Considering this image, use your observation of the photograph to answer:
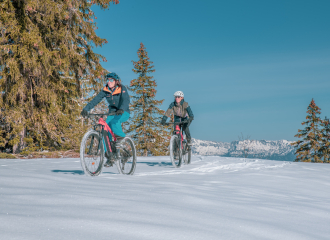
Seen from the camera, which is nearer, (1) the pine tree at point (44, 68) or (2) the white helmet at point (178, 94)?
(2) the white helmet at point (178, 94)

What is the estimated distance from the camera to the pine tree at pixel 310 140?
2873 cm

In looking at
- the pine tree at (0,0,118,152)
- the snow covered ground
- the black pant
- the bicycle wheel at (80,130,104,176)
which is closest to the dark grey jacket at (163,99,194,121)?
the black pant

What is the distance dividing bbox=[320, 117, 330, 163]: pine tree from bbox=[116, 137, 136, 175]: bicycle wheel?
2940 cm

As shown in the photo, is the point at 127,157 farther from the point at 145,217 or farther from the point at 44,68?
the point at 44,68

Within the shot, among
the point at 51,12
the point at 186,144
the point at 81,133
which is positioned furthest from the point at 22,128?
the point at 186,144

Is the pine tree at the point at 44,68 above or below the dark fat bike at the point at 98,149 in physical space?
above

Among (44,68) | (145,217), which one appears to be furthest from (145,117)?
(145,217)

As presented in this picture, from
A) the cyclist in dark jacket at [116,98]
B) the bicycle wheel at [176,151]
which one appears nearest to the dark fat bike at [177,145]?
the bicycle wheel at [176,151]

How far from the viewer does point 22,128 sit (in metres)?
11.3

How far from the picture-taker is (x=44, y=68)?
11.2 meters

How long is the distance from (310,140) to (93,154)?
30530 mm

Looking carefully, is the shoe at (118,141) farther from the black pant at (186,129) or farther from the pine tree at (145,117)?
the pine tree at (145,117)

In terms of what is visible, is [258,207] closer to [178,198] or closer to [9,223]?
[178,198]

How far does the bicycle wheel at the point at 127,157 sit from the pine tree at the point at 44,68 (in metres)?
7.53
